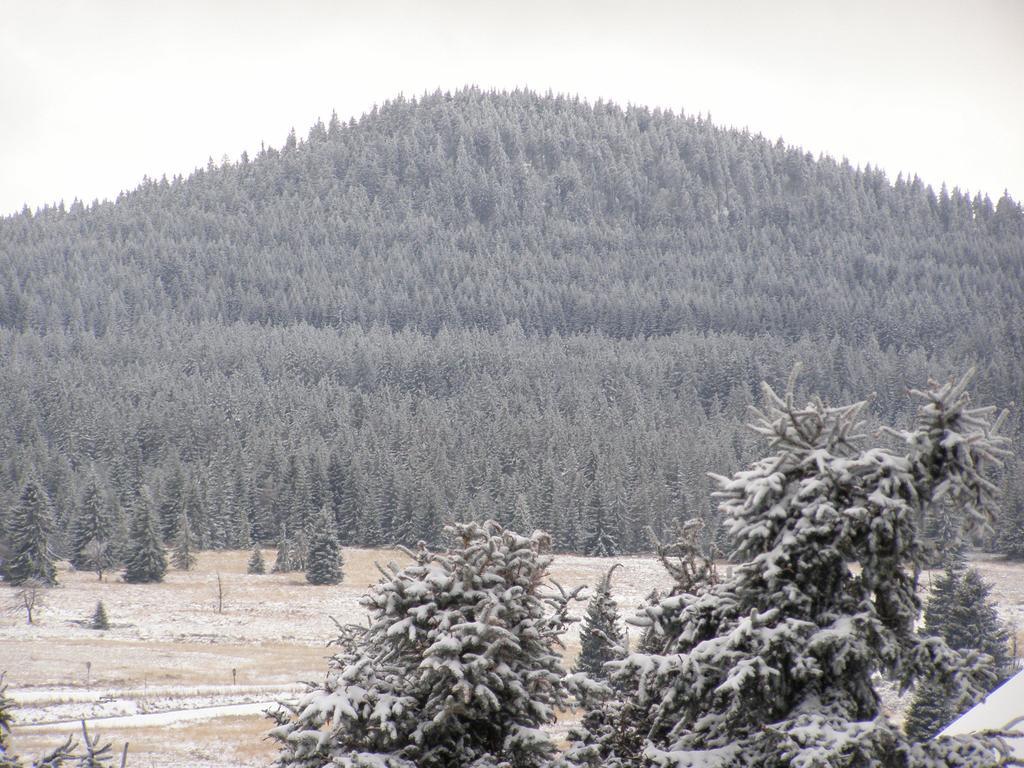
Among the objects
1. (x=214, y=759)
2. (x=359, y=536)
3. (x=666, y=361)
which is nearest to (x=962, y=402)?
(x=214, y=759)

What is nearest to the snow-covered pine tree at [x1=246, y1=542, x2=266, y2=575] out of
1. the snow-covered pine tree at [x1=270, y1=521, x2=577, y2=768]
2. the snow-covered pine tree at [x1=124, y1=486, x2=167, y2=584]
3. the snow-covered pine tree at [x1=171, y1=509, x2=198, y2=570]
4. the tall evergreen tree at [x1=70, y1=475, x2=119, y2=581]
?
the snow-covered pine tree at [x1=171, y1=509, x2=198, y2=570]

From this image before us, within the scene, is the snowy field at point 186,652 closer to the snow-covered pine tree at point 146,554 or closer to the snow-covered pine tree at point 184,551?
the snow-covered pine tree at point 184,551

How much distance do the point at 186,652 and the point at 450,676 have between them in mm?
50416

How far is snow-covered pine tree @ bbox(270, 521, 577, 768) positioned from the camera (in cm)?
935

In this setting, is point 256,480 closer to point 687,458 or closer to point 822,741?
point 687,458

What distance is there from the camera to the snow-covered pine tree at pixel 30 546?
71562mm

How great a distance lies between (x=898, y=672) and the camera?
25.7 feet

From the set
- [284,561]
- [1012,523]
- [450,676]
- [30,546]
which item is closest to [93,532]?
[30,546]

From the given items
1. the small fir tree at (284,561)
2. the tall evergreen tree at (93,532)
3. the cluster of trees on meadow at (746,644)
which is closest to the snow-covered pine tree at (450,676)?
the cluster of trees on meadow at (746,644)

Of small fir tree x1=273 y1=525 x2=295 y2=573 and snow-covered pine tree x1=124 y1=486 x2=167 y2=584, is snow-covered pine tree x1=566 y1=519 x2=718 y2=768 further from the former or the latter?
small fir tree x1=273 y1=525 x2=295 y2=573

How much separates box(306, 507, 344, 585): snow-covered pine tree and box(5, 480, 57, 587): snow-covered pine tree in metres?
21.3

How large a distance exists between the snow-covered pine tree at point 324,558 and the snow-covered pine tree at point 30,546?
2128cm

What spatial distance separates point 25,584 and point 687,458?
81850 mm

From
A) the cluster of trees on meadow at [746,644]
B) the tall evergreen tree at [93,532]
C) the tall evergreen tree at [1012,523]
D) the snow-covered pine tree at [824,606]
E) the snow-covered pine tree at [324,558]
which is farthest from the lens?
the tall evergreen tree at [1012,523]
